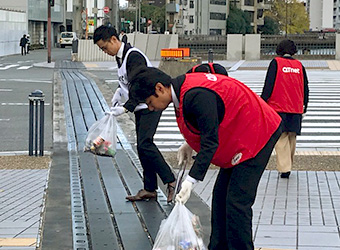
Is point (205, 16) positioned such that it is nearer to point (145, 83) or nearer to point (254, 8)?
point (254, 8)

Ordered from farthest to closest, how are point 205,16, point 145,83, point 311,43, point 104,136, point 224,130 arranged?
point 205,16
point 311,43
point 104,136
point 224,130
point 145,83

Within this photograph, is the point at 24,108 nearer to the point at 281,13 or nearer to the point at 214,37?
the point at 214,37

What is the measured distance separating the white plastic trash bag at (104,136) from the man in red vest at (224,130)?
2.65 m

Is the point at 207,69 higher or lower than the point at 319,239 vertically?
higher

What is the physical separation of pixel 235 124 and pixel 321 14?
151850mm

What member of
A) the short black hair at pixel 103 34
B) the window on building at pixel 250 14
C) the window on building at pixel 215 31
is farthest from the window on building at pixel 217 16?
the short black hair at pixel 103 34

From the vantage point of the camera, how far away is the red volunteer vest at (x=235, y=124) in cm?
500

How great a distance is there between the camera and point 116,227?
7035 millimetres

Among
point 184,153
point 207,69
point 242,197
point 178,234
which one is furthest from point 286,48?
point 178,234

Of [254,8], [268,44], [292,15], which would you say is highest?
[254,8]

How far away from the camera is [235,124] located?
5.07 metres

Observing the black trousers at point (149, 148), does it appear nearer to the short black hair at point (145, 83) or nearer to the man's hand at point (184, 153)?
the man's hand at point (184, 153)

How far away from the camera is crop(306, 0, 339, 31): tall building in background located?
143 m

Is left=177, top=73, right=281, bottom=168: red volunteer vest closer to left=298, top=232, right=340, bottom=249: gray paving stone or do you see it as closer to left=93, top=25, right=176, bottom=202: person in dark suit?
left=298, top=232, right=340, bottom=249: gray paving stone
